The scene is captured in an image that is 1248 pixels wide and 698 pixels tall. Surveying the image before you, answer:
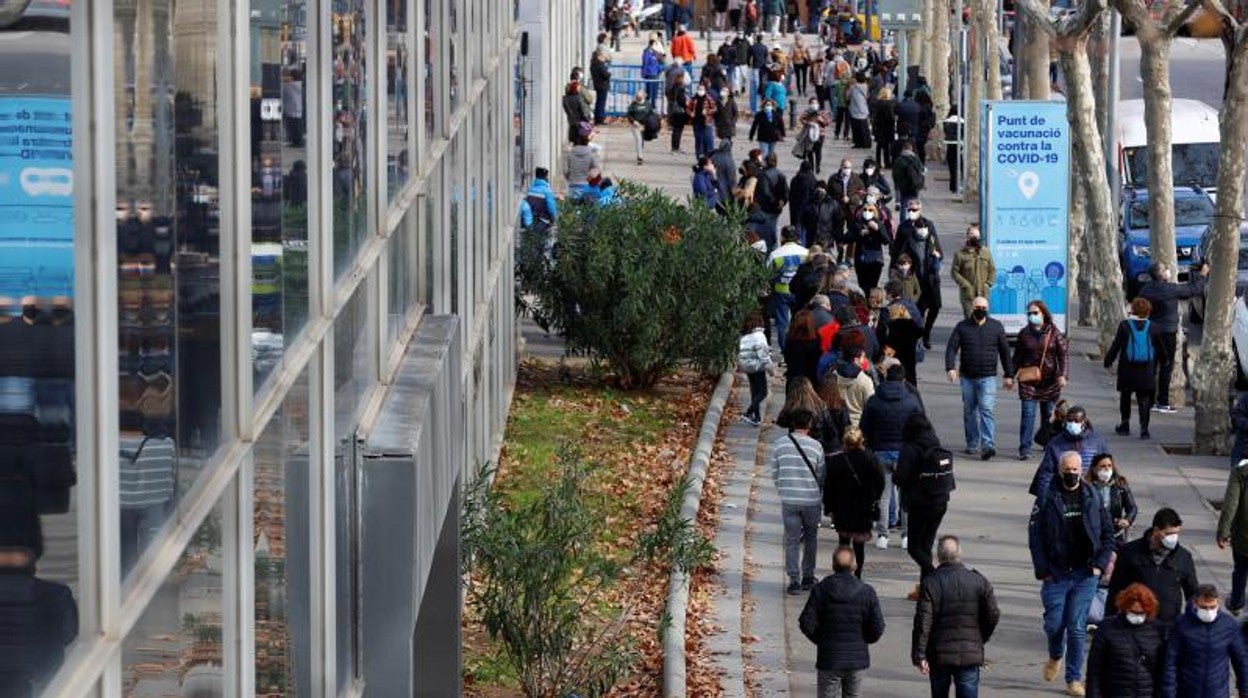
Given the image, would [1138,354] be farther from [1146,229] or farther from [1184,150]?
[1184,150]

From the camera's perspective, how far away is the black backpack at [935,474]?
53.9ft

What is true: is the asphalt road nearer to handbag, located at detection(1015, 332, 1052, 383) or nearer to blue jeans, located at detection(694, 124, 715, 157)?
blue jeans, located at detection(694, 124, 715, 157)

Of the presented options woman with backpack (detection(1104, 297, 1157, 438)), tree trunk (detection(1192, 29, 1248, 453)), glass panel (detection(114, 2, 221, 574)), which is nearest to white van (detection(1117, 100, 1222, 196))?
tree trunk (detection(1192, 29, 1248, 453))

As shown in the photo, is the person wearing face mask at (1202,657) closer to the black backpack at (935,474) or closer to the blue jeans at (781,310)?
the black backpack at (935,474)

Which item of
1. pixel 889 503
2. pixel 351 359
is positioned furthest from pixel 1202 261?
pixel 351 359

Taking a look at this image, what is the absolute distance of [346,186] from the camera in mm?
9266

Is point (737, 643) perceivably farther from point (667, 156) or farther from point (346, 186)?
point (667, 156)

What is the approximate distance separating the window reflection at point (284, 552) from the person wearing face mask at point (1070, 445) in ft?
30.0

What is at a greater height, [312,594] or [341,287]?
[341,287]

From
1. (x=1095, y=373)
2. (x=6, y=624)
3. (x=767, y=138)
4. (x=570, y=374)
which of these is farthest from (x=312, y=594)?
(x=767, y=138)

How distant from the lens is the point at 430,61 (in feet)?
46.2

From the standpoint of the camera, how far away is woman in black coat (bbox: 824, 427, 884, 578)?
651 inches

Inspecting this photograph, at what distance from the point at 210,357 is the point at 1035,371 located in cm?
1590

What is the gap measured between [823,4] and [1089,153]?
1735 inches
